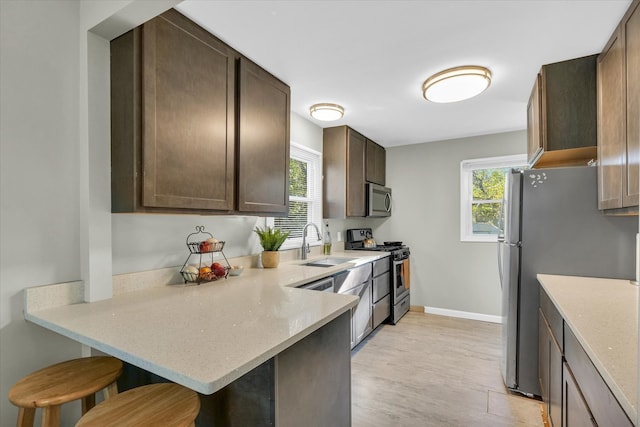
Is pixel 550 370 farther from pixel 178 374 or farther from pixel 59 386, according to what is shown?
pixel 59 386

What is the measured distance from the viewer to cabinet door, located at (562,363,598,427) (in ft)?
3.61

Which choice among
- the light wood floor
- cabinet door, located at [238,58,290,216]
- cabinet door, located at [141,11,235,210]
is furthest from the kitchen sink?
cabinet door, located at [141,11,235,210]

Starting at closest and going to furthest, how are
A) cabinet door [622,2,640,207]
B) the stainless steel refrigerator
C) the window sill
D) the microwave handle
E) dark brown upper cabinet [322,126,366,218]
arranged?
cabinet door [622,2,640,207] < the stainless steel refrigerator < dark brown upper cabinet [322,126,366,218] < the window sill < the microwave handle

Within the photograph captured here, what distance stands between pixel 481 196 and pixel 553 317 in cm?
257

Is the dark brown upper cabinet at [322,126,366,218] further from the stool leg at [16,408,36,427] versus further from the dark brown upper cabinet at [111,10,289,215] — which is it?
the stool leg at [16,408,36,427]

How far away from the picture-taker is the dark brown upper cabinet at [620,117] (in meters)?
1.44

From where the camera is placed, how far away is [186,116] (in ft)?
5.30

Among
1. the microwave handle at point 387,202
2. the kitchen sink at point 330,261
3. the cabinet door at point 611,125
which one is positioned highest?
the cabinet door at point 611,125

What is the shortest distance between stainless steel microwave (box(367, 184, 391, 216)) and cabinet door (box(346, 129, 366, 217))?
0.08 metres

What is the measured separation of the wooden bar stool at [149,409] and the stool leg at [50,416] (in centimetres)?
17

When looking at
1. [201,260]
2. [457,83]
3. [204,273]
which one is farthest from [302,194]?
[457,83]

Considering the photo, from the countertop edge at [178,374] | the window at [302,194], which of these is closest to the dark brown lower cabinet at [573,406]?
the countertop edge at [178,374]

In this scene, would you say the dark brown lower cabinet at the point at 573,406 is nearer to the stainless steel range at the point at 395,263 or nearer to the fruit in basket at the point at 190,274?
the fruit in basket at the point at 190,274

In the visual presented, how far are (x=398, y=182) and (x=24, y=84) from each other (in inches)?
158
